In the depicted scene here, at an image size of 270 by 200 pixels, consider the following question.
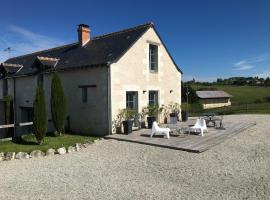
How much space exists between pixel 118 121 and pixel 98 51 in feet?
15.3

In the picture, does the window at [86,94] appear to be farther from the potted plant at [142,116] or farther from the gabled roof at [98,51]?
the potted plant at [142,116]

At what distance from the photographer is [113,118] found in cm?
1445

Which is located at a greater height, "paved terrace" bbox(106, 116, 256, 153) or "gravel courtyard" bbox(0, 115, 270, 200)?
"paved terrace" bbox(106, 116, 256, 153)

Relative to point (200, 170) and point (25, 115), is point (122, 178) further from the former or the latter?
point (25, 115)

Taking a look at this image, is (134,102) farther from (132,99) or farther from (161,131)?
(161,131)

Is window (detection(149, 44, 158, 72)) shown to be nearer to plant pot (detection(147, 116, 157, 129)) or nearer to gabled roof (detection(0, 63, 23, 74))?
plant pot (detection(147, 116, 157, 129))

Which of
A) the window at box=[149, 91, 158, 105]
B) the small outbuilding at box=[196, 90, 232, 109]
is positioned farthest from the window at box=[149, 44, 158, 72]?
the small outbuilding at box=[196, 90, 232, 109]

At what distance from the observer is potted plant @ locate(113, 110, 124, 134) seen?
14629 millimetres

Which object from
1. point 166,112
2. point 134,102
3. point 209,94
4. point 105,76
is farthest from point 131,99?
point 209,94

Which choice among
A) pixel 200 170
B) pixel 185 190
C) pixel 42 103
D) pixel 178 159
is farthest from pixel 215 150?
pixel 42 103

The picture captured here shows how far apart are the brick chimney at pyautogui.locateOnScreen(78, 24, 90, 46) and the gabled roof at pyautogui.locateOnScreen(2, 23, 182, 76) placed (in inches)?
12.7

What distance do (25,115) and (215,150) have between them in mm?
15225

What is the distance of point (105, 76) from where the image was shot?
14.4m

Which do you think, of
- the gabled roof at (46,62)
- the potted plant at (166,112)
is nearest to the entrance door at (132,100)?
the potted plant at (166,112)
